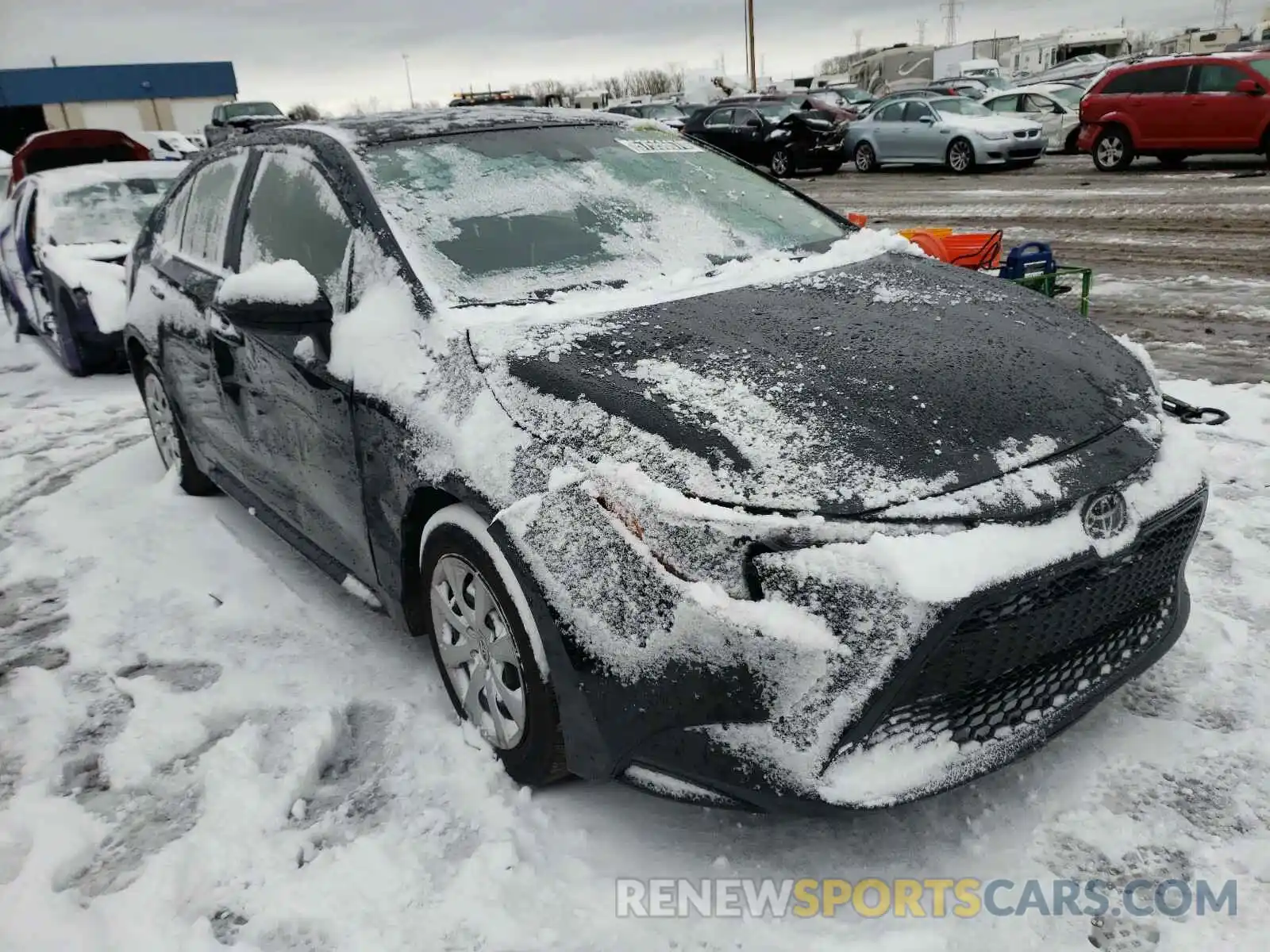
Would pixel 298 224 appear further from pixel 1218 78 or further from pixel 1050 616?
pixel 1218 78

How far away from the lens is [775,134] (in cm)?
1962

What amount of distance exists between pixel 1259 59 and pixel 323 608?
16289 millimetres

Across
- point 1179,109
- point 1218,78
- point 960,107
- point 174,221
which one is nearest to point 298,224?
point 174,221

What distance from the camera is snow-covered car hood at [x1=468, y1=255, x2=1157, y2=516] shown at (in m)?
2.01

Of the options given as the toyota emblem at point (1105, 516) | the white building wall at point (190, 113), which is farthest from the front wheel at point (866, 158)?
the white building wall at point (190, 113)

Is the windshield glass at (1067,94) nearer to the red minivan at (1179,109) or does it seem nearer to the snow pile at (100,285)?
the red minivan at (1179,109)

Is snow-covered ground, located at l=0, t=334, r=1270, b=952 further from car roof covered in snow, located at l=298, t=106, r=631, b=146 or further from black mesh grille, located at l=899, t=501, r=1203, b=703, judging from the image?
car roof covered in snow, located at l=298, t=106, r=631, b=146

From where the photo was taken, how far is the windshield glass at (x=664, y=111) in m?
27.8

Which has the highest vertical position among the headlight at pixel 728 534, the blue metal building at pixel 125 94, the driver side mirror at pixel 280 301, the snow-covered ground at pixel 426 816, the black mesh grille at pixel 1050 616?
the blue metal building at pixel 125 94

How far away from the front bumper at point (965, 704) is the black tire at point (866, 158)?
1878 cm

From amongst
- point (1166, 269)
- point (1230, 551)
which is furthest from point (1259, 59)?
point (1230, 551)

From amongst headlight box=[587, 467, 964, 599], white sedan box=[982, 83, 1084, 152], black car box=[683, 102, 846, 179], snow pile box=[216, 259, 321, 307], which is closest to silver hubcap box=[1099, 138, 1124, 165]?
white sedan box=[982, 83, 1084, 152]

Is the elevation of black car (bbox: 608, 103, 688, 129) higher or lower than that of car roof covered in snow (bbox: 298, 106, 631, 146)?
lower

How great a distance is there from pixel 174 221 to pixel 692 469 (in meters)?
3.43
